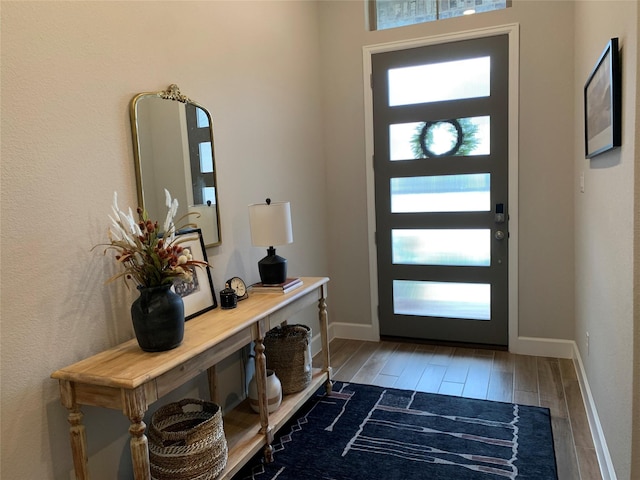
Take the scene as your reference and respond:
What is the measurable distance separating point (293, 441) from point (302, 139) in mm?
2221

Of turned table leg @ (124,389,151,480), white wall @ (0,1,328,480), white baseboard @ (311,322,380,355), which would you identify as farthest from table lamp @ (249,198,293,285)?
white baseboard @ (311,322,380,355)

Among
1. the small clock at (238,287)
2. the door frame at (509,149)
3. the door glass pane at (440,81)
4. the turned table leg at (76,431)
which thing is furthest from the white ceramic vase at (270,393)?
the door glass pane at (440,81)

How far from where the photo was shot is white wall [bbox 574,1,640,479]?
64.0 inches

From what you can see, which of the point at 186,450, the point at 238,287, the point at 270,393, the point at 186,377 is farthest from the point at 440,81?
the point at 186,450

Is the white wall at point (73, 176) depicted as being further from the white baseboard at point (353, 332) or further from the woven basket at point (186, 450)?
the white baseboard at point (353, 332)

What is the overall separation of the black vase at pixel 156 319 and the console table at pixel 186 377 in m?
0.04

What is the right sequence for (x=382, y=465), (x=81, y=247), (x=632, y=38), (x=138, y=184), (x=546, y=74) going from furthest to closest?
(x=546, y=74)
(x=382, y=465)
(x=138, y=184)
(x=81, y=247)
(x=632, y=38)

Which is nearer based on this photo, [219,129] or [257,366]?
[257,366]

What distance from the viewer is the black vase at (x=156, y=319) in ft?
5.77

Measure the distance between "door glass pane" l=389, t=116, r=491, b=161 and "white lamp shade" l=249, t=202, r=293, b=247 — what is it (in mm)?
1605

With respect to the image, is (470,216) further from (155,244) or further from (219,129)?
(155,244)

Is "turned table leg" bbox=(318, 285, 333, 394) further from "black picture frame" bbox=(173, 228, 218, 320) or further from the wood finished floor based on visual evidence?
"black picture frame" bbox=(173, 228, 218, 320)

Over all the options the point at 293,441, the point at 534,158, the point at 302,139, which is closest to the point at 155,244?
the point at 293,441

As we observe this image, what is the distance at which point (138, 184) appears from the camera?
2096 mm
